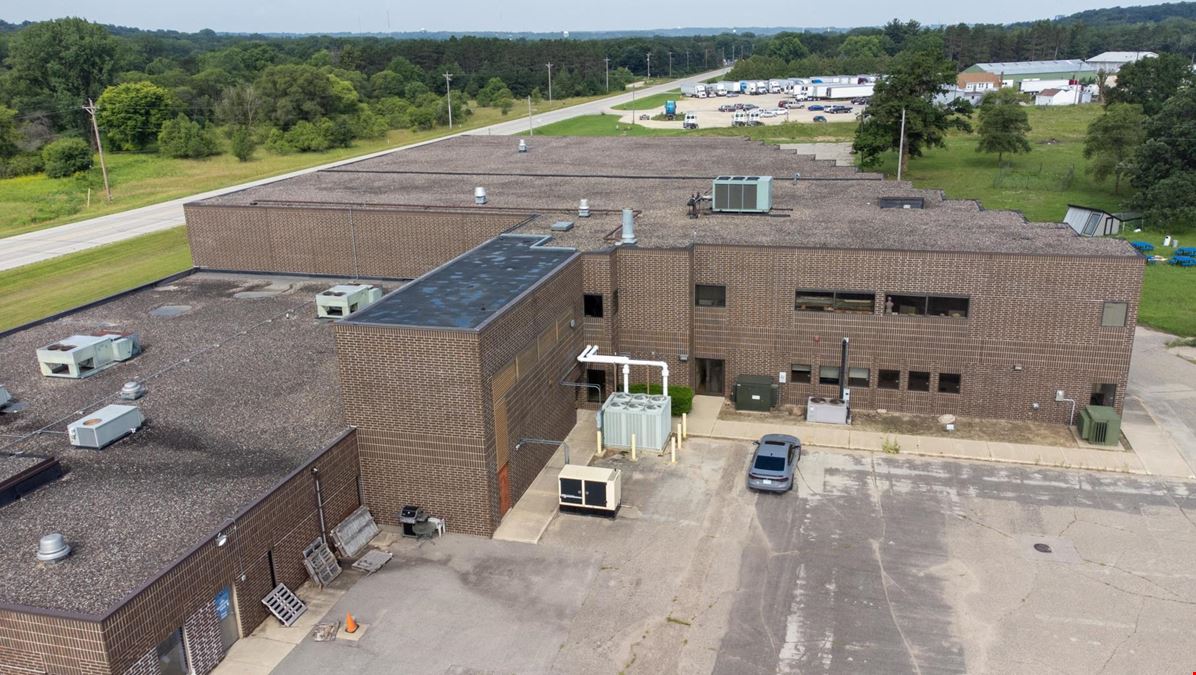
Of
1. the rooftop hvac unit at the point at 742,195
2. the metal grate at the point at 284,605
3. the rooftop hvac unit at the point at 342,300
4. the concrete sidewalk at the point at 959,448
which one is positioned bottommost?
the concrete sidewalk at the point at 959,448

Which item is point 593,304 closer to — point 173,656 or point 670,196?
point 670,196

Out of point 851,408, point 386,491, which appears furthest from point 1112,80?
point 386,491

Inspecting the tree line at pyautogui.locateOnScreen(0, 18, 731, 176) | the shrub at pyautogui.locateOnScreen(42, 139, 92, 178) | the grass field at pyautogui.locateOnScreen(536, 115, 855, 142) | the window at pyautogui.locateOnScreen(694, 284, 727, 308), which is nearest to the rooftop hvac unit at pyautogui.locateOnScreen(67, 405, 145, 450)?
the window at pyautogui.locateOnScreen(694, 284, 727, 308)

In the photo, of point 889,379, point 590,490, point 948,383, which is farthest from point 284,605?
point 948,383

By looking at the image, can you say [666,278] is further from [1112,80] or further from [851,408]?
[1112,80]

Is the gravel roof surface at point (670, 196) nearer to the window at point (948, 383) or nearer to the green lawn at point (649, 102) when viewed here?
the window at point (948, 383)

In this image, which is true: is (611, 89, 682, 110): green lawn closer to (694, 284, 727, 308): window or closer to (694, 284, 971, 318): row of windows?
(694, 284, 727, 308): window

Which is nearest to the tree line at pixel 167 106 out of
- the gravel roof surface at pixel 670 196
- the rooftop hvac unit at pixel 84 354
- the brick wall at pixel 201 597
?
the gravel roof surface at pixel 670 196
